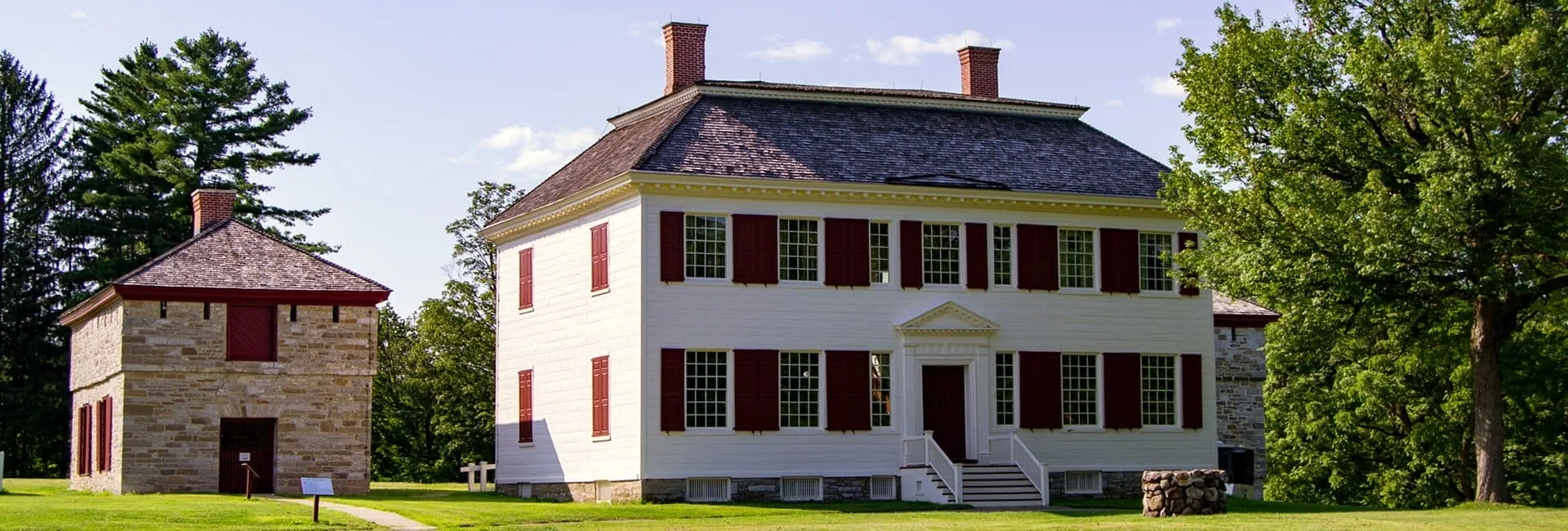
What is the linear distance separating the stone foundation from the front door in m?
17.3

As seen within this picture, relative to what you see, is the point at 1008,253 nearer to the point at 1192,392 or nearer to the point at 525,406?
the point at 1192,392

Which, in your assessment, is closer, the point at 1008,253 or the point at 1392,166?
the point at 1392,166

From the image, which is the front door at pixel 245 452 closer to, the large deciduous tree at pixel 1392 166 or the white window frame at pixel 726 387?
the white window frame at pixel 726 387

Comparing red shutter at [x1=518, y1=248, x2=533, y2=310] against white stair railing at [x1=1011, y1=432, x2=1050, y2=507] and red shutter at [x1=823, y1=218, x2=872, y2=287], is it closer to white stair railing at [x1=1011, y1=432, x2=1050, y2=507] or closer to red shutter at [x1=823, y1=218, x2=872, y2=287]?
red shutter at [x1=823, y1=218, x2=872, y2=287]

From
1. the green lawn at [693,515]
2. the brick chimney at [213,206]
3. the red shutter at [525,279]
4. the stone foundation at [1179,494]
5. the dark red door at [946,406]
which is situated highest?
the brick chimney at [213,206]

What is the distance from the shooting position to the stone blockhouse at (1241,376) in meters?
42.7

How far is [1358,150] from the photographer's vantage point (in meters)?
32.0

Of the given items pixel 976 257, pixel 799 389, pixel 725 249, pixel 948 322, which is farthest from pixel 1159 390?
pixel 725 249

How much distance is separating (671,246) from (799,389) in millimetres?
3398

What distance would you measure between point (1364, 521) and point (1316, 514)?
108 inches

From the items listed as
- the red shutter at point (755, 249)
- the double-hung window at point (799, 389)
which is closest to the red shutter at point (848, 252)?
the red shutter at point (755, 249)

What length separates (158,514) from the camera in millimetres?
27500

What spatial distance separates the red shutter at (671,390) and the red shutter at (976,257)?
18.9 ft

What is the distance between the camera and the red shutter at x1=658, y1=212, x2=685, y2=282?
3262cm
